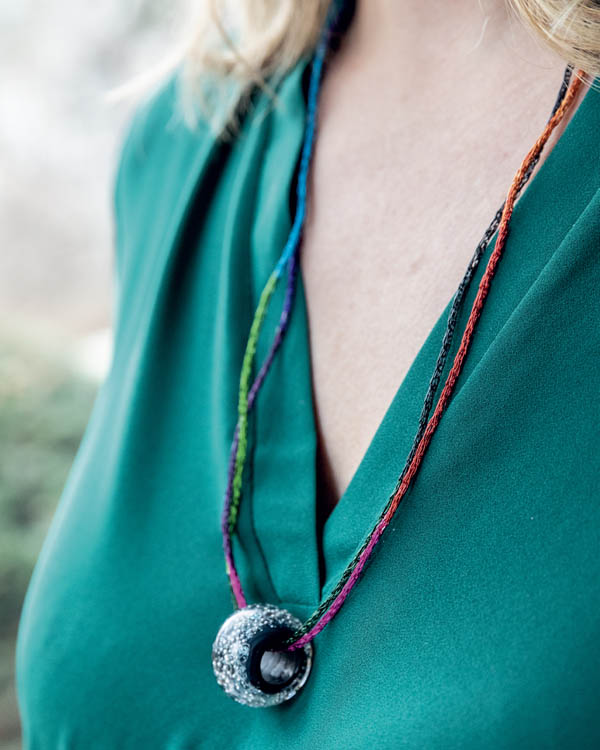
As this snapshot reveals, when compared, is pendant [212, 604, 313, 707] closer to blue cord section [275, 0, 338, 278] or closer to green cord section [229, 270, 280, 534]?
green cord section [229, 270, 280, 534]

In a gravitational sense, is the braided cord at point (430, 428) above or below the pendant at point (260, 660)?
above

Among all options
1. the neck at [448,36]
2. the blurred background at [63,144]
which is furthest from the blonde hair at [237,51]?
the blurred background at [63,144]

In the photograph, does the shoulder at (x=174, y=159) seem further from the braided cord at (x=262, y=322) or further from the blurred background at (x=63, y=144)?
the blurred background at (x=63, y=144)

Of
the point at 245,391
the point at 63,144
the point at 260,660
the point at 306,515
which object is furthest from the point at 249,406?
the point at 63,144

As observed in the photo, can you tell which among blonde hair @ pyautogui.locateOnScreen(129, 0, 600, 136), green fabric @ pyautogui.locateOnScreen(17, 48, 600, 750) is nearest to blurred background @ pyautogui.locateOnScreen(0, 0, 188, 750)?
blonde hair @ pyautogui.locateOnScreen(129, 0, 600, 136)

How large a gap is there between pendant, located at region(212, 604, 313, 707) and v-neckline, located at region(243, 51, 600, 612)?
40 mm

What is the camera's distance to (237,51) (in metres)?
1.00

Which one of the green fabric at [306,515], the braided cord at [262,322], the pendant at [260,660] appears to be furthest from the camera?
the braided cord at [262,322]

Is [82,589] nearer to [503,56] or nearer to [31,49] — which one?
[503,56]

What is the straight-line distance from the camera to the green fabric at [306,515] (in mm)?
483

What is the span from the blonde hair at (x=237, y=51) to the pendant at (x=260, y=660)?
2.09 feet

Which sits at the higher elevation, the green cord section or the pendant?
the green cord section

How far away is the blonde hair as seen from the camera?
96cm

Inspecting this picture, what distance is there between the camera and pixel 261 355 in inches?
31.1
